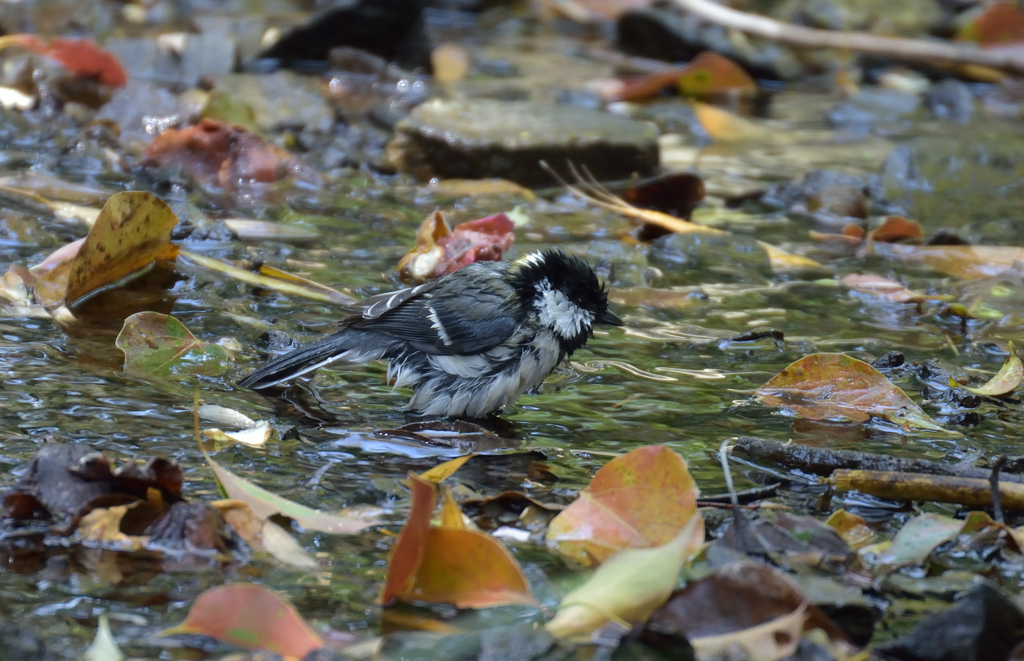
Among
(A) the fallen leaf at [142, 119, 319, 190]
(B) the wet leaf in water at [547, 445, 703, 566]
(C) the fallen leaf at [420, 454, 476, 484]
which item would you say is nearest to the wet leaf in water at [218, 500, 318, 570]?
(C) the fallen leaf at [420, 454, 476, 484]

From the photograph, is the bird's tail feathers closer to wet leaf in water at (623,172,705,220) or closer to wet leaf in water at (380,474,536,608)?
wet leaf in water at (380,474,536,608)

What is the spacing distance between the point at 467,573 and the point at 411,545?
0.12 meters

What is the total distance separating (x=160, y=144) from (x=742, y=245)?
→ 284 cm

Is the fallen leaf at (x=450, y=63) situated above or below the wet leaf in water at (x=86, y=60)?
below

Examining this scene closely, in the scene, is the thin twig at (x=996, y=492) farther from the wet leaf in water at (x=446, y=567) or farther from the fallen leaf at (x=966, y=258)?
the fallen leaf at (x=966, y=258)

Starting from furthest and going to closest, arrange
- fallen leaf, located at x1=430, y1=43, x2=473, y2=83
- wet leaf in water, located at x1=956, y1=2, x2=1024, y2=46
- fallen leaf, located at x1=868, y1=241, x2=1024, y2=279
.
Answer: wet leaf in water, located at x1=956, y1=2, x2=1024, y2=46 < fallen leaf, located at x1=430, y1=43, x2=473, y2=83 < fallen leaf, located at x1=868, y1=241, x2=1024, y2=279

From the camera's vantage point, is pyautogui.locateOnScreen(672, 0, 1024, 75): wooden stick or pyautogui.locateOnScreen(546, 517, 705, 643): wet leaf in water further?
pyautogui.locateOnScreen(672, 0, 1024, 75): wooden stick

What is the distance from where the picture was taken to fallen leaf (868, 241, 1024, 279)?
16.4 feet

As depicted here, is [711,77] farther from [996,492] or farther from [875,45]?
[996,492]

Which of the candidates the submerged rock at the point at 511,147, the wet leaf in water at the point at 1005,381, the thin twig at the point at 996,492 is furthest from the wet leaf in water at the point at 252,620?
the submerged rock at the point at 511,147

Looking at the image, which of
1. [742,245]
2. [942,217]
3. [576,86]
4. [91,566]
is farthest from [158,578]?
[576,86]

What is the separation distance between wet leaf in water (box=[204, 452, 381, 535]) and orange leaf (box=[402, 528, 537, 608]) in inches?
13.8

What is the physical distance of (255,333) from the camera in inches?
159

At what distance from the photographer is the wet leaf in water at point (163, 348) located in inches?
139
